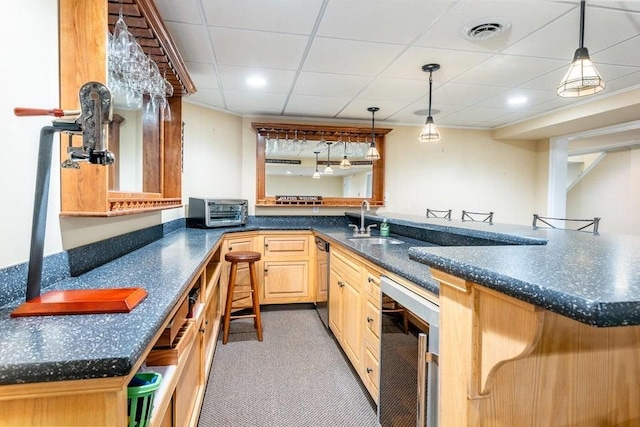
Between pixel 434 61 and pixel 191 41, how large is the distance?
1717 millimetres

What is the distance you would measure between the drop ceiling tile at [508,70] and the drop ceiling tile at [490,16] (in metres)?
0.27

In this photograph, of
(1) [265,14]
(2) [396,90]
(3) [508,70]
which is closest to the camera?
(1) [265,14]

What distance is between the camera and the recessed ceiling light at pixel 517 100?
331 cm

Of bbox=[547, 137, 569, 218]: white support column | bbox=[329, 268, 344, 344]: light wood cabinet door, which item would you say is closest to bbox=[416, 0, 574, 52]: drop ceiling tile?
bbox=[329, 268, 344, 344]: light wood cabinet door

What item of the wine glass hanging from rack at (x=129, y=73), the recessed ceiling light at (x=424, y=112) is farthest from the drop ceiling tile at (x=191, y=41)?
the recessed ceiling light at (x=424, y=112)

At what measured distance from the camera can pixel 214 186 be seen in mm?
3738

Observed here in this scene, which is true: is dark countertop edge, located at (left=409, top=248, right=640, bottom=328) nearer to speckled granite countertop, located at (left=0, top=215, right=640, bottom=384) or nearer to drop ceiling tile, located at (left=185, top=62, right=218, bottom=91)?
speckled granite countertop, located at (left=0, top=215, right=640, bottom=384)

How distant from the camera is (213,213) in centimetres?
331

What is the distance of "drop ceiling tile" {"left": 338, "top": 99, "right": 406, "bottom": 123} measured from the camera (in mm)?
3545

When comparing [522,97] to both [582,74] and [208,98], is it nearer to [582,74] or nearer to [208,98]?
[582,74]

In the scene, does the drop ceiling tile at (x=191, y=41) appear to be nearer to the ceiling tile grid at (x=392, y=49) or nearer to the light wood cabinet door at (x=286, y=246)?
the ceiling tile grid at (x=392, y=49)

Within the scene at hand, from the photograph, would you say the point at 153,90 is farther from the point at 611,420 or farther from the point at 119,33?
the point at 611,420

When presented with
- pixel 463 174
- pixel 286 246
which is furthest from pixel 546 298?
pixel 463 174

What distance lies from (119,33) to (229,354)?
87.1 inches
